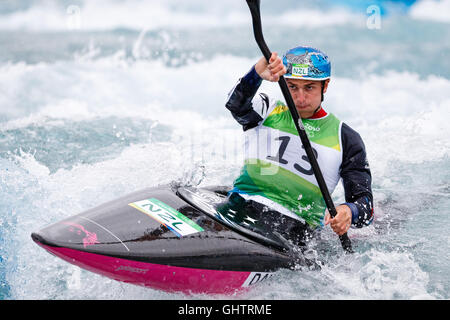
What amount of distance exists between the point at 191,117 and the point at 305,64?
204 inches

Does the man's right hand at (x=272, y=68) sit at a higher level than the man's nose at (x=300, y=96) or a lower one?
higher

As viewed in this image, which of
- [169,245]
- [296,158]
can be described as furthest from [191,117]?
[169,245]

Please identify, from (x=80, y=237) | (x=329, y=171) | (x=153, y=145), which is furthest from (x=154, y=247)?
(x=153, y=145)

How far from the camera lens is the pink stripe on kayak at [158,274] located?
2.32 metres

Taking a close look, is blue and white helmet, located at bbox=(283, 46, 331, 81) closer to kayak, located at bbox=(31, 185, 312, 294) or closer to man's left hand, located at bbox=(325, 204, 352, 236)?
man's left hand, located at bbox=(325, 204, 352, 236)

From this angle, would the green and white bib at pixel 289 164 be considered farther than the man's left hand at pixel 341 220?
Yes

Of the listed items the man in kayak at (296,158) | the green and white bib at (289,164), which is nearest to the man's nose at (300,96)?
the man in kayak at (296,158)

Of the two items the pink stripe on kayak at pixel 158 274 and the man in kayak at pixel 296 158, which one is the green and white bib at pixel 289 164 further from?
the pink stripe on kayak at pixel 158 274

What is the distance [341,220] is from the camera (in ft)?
8.80

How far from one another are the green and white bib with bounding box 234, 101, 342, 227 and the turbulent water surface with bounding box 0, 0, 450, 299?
33 cm

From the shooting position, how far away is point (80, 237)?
7.72 ft

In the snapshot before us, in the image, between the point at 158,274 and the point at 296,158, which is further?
the point at 296,158

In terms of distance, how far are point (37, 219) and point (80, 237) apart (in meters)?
1.27

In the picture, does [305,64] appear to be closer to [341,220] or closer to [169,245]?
[341,220]
